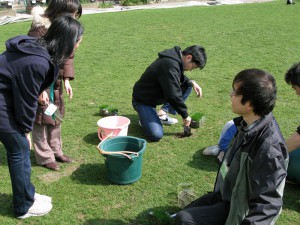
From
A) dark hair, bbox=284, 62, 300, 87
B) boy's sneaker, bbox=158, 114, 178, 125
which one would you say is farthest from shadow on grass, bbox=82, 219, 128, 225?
boy's sneaker, bbox=158, 114, 178, 125

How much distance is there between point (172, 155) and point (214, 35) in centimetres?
745

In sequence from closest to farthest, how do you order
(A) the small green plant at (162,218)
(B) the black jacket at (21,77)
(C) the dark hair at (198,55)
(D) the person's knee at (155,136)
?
1. (B) the black jacket at (21,77)
2. (A) the small green plant at (162,218)
3. (C) the dark hair at (198,55)
4. (D) the person's knee at (155,136)

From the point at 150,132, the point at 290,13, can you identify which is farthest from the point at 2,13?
the point at 150,132

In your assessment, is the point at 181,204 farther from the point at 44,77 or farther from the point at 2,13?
the point at 2,13

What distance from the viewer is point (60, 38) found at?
Answer: 250cm

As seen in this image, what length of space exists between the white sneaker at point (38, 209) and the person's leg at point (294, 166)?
7.33 ft

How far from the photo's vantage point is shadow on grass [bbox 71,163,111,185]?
138 inches

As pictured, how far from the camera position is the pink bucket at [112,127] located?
395cm

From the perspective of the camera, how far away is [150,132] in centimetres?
434

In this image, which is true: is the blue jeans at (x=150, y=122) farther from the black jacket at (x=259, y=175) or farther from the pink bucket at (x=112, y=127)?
the black jacket at (x=259, y=175)

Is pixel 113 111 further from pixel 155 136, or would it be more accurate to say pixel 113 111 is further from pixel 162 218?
pixel 162 218

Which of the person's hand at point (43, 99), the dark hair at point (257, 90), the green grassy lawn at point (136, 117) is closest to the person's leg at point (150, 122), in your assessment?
the green grassy lawn at point (136, 117)

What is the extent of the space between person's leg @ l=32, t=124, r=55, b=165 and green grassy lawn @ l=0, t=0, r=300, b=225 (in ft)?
0.40

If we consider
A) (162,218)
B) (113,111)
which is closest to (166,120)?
(113,111)
